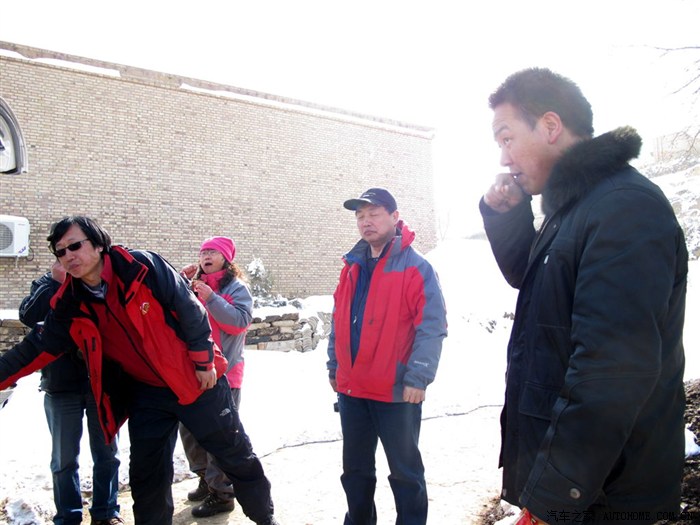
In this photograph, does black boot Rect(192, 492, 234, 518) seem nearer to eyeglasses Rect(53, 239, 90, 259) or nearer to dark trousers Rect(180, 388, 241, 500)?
dark trousers Rect(180, 388, 241, 500)

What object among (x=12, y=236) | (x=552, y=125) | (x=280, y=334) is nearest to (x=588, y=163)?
(x=552, y=125)

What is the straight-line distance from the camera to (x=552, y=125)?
1.54 metres

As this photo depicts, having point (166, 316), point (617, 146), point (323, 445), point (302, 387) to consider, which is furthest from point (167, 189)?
point (617, 146)

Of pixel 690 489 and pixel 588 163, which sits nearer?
pixel 588 163

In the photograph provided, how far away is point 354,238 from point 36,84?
9.33 m

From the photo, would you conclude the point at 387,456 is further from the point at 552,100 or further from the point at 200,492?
the point at 552,100

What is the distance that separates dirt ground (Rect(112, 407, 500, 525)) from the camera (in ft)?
10.7

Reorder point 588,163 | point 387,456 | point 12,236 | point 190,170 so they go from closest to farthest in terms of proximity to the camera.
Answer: point 588,163 → point 387,456 → point 12,236 → point 190,170

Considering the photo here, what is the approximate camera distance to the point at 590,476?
1.12m

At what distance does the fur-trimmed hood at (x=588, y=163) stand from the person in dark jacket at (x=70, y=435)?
2.90m

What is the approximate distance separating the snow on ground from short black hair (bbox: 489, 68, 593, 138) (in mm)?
3642

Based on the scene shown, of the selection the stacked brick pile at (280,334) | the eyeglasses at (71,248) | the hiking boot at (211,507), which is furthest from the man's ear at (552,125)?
the stacked brick pile at (280,334)

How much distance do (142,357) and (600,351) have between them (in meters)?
2.37

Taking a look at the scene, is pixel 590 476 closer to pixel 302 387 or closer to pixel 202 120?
pixel 302 387
